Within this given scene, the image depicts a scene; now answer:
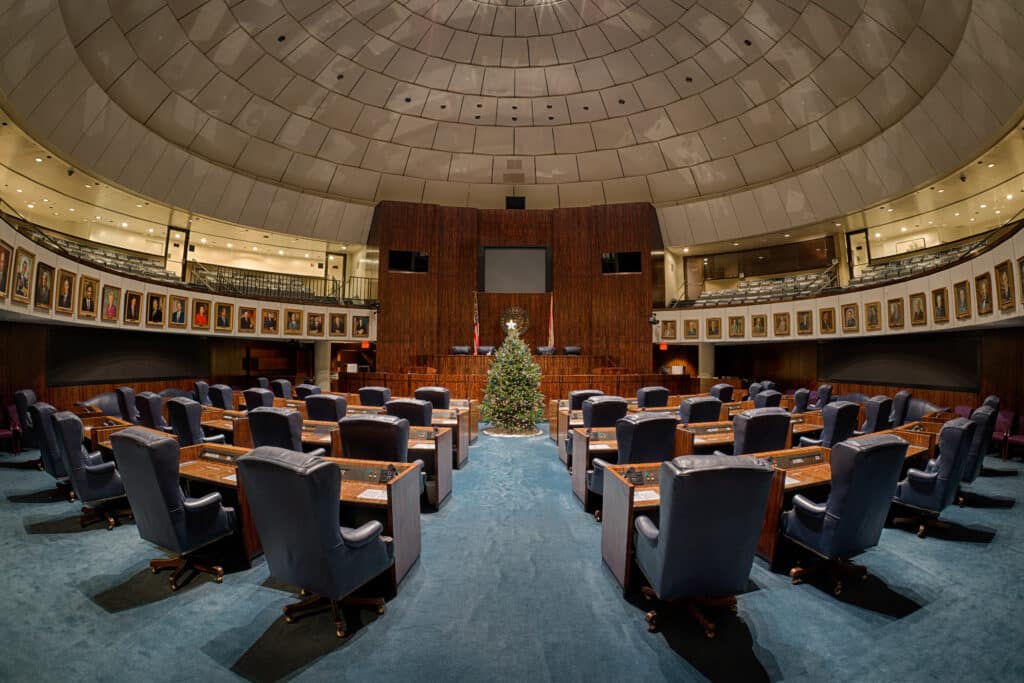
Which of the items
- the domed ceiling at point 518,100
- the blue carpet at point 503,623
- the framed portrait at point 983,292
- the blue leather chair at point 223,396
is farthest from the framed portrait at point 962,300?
the blue leather chair at point 223,396

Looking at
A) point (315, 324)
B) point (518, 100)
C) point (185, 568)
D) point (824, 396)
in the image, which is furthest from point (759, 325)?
point (185, 568)

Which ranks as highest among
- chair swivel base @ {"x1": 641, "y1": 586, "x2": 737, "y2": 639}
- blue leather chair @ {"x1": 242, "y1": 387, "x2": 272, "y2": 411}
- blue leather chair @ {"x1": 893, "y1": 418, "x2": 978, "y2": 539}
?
blue leather chair @ {"x1": 242, "y1": 387, "x2": 272, "y2": 411}

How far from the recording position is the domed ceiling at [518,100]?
9695mm

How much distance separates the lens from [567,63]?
525 inches

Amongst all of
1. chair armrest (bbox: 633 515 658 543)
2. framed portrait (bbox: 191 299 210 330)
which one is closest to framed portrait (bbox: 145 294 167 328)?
framed portrait (bbox: 191 299 210 330)

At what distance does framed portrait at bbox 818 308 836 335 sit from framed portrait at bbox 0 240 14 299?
655 inches

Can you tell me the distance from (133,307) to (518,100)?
12.1 metres

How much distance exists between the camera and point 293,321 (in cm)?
1498

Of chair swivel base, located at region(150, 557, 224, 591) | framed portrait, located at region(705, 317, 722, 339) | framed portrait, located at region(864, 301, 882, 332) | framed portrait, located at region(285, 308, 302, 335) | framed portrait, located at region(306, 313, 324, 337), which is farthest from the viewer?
framed portrait, located at region(705, 317, 722, 339)

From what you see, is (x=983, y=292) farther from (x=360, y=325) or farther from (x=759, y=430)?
(x=360, y=325)

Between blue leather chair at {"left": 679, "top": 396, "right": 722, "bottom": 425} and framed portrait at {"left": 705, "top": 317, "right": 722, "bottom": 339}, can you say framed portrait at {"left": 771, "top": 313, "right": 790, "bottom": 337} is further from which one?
blue leather chair at {"left": 679, "top": 396, "right": 722, "bottom": 425}

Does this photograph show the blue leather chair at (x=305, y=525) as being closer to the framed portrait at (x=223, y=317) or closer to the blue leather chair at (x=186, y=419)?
the blue leather chair at (x=186, y=419)

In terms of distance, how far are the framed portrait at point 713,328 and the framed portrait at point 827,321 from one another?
10.4 feet

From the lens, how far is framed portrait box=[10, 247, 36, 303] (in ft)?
20.3
